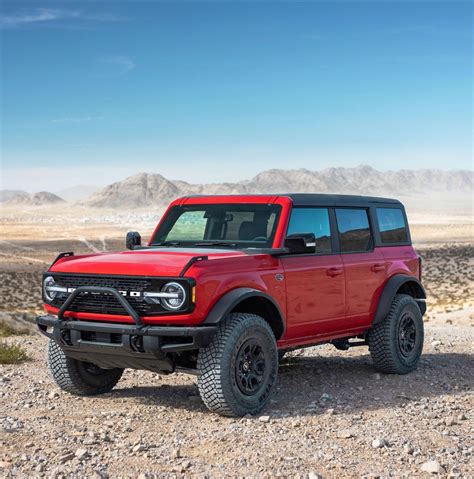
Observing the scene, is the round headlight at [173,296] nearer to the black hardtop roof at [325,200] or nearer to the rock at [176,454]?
the rock at [176,454]

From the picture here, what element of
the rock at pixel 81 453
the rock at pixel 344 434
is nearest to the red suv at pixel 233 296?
the rock at pixel 344 434

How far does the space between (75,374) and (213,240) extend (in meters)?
2.05

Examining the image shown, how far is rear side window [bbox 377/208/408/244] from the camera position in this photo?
9992 mm

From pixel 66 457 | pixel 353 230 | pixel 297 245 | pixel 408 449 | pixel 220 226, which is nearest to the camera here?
pixel 66 457

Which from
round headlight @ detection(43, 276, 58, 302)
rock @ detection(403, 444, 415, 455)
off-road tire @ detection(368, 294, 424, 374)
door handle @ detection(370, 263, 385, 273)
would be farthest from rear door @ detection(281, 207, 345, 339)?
round headlight @ detection(43, 276, 58, 302)

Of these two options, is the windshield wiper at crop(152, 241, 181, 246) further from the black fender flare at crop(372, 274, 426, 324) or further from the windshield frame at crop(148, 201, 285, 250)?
the black fender flare at crop(372, 274, 426, 324)

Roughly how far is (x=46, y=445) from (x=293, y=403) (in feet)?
8.91

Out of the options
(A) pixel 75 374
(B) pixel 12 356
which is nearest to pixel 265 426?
(A) pixel 75 374

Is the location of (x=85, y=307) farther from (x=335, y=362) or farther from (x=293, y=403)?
(x=335, y=362)

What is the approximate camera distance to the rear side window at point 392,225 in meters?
9.99

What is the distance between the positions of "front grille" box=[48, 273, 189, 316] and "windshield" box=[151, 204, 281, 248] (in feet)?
4.45

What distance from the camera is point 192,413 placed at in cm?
771

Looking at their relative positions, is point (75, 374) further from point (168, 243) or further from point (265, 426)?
point (265, 426)

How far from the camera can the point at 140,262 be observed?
7391 millimetres
